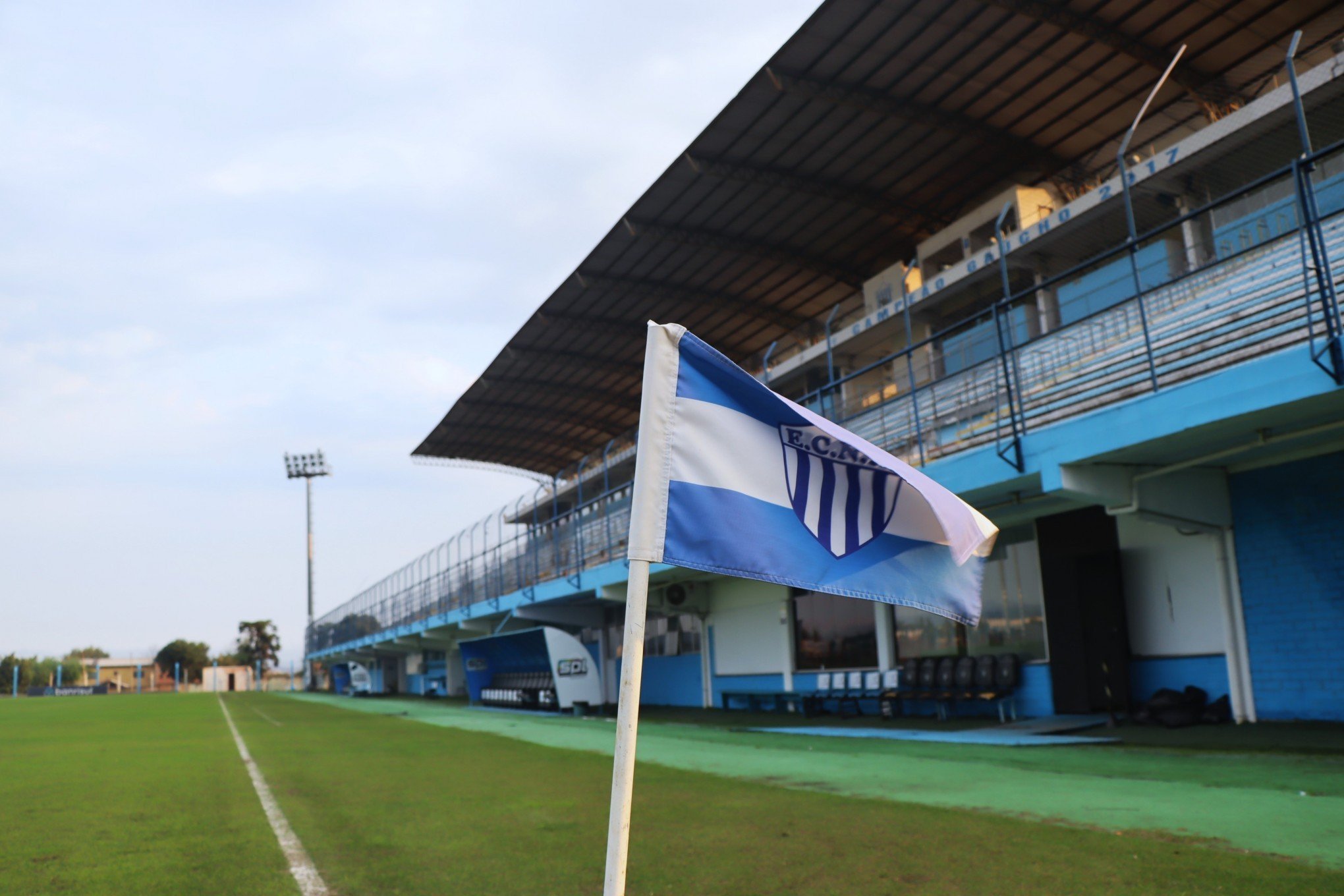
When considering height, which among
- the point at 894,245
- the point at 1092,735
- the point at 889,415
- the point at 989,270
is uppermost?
the point at 894,245

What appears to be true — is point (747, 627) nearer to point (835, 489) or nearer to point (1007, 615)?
point (1007, 615)

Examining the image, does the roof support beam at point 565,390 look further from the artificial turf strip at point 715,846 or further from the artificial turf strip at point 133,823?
the artificial turf strip at point 715,846

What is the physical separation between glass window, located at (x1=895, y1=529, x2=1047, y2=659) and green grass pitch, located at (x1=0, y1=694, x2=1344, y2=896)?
4.68 m

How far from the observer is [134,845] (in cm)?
612

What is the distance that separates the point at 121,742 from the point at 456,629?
910 inches

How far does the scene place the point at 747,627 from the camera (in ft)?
75.1

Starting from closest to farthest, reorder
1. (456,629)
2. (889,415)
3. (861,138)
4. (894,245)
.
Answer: (889,415), (861,138), (894,245), (456,629)

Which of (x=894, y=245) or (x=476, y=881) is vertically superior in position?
(x=894, y=245)

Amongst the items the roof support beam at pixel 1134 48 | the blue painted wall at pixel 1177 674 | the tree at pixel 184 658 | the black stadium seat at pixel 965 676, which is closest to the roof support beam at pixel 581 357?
the roof support beam at pixel 1134 48

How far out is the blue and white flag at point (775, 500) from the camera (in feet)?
9.43

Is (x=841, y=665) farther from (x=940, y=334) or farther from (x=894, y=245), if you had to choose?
(x=894, y=245)

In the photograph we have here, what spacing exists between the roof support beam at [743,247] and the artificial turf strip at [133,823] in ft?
52.7

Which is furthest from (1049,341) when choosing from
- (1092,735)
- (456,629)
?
(456,629)

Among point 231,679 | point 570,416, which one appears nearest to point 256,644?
point 231,679
